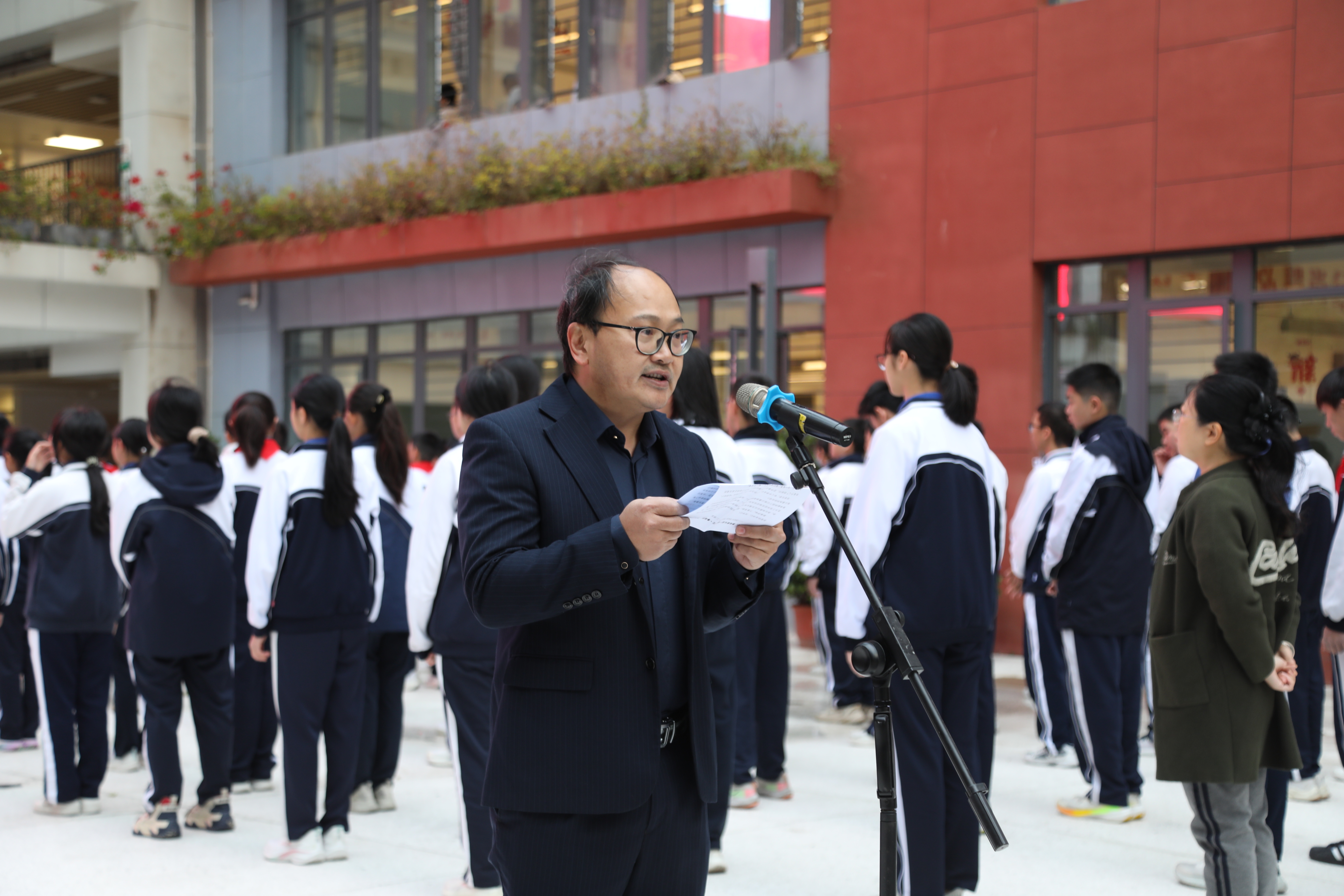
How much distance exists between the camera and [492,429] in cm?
249

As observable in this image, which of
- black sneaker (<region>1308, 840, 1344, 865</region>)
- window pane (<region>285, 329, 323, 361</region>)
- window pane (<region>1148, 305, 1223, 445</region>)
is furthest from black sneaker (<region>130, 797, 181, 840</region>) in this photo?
window pane (<region>285, 329, 323, 361</region>)

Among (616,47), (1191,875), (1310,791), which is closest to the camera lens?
(1191,875)

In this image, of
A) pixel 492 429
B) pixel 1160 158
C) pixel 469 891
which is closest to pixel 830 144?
pixel 1160 158

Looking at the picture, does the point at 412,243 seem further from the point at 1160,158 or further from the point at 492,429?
the point at 492,429

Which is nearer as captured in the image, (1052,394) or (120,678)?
(120,678)

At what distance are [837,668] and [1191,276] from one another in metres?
4.79

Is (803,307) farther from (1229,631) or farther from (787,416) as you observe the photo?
(787,416)

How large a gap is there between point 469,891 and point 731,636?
1398 mm

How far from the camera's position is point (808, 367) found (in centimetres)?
1269

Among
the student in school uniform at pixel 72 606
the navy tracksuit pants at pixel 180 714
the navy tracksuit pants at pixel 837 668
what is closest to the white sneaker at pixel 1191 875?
the navy tracksuit pants at pixel 837 668

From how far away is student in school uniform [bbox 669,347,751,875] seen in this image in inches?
193

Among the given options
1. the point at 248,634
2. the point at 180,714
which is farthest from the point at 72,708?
the point at 248,634

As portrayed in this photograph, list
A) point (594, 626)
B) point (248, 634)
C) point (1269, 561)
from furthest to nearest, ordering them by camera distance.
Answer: point (248, 634) < point (1269, 561) < point (594, 626)

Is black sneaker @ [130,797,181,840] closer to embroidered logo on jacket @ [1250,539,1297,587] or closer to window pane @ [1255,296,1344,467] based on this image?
embroidered logo on jacket @ [1250,539,1297,587]
